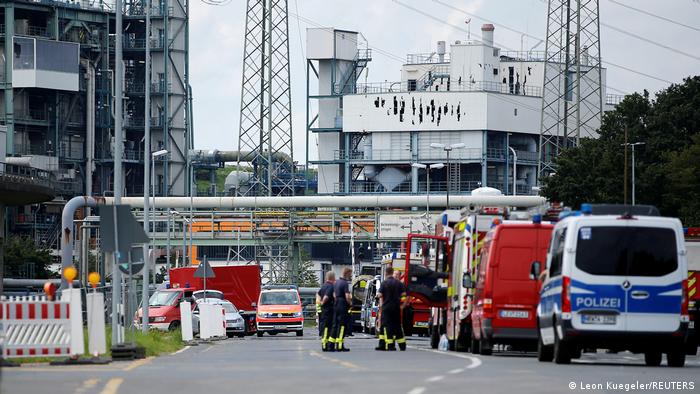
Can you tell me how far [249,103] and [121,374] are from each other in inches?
3832

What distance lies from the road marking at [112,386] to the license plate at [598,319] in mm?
7650

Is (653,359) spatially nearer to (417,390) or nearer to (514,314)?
(514,314)

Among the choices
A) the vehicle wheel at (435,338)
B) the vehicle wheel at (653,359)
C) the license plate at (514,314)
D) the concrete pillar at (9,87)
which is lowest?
the vehicle wheel at (435,338)

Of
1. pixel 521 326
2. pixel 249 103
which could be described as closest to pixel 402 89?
pixel 249 103

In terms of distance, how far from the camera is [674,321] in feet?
77.4

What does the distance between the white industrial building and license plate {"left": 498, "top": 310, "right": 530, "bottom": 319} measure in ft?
337

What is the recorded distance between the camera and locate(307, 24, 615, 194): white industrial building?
133500 mm

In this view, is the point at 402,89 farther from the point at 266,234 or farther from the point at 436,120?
the point at 266,234

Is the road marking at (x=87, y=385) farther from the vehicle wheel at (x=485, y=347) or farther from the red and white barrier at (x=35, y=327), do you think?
Result: the vehicle wheel at (x=485, y=347)

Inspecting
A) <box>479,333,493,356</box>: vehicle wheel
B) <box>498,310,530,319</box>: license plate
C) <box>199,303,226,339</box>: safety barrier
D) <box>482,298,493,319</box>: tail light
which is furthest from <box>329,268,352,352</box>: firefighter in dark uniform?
<box>199,303,226,339</box>: safety barrier

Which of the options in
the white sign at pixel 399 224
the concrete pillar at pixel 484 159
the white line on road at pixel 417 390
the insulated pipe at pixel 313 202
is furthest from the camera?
the concrete pillar at pixel 484 159

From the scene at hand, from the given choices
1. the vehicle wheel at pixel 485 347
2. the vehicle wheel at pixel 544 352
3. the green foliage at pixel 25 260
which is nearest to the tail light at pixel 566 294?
the vehicle wheel at pixel 544 352

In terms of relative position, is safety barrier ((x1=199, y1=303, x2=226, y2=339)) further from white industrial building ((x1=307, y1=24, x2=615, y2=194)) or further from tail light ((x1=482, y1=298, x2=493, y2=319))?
white industrial building ((x1=307, y1=24, x2=615, y2=194))

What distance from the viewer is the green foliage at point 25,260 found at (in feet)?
323
